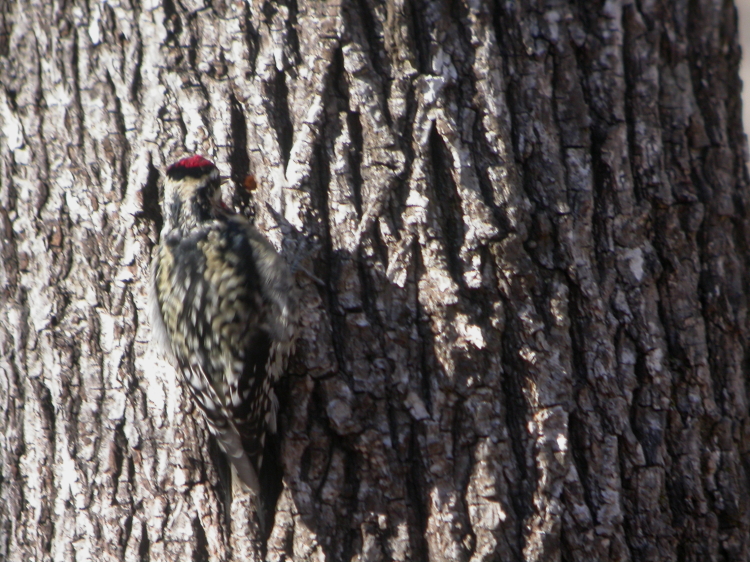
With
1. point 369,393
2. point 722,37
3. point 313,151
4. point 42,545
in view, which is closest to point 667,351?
point 369,393

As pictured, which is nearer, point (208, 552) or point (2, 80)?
point (208, 552)

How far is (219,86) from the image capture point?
2.08 metres

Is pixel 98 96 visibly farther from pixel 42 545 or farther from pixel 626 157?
pixel 626 157

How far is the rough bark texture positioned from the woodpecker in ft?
0.25

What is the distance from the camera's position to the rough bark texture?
1979 millimetres

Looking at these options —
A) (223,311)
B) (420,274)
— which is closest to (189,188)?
(223,311)

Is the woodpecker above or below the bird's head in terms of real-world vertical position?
below

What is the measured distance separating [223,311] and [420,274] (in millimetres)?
726

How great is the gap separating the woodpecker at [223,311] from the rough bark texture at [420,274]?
0.08 metres

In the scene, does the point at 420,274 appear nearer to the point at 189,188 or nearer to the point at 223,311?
the point at 223,311

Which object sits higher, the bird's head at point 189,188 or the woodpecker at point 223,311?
the bird's head at point 189,188

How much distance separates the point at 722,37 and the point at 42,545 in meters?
3.05

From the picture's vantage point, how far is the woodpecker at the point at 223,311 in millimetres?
2012

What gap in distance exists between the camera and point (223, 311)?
2207mm
